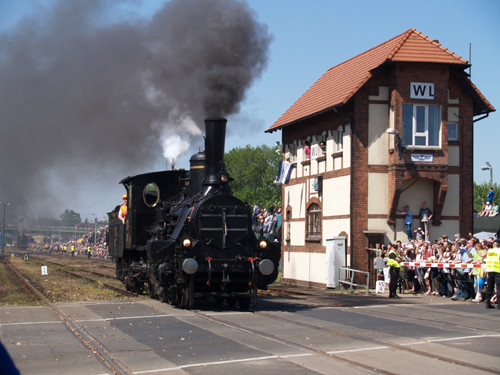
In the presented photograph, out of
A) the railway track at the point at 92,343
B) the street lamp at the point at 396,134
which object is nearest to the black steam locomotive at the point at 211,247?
the railway track at the point at 92,343

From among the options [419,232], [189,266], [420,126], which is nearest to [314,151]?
[420,126]

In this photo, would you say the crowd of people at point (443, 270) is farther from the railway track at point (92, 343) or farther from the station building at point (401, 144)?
the railway track at point (92, 343)

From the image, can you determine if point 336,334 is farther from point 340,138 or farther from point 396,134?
point 340,138

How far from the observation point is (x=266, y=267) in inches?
628

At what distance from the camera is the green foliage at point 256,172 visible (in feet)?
290

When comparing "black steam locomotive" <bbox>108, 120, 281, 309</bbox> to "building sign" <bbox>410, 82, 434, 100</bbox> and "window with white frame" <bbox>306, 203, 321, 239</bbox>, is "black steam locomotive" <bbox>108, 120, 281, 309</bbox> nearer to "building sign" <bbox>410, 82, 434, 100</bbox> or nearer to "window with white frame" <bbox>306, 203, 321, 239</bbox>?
"building sign" <bbox>410, 82, 434, 100</bbox>

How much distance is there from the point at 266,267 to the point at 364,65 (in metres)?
13.8

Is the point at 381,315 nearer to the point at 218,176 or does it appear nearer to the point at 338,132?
the point at 218,176

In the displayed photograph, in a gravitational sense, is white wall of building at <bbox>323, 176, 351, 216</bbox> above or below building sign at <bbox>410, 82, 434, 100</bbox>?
below

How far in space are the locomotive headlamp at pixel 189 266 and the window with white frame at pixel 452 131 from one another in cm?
1385

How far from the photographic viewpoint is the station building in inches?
972

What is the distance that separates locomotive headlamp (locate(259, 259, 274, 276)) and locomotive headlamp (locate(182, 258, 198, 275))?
1.52 metres

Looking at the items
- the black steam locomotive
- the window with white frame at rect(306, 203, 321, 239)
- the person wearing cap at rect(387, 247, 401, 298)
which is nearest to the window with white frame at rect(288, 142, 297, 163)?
the window with white frame at rect(306, 203, 321, 239)

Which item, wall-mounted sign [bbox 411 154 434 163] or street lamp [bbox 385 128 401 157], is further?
wall-mounted sign [bbox 411 154 434 163]
